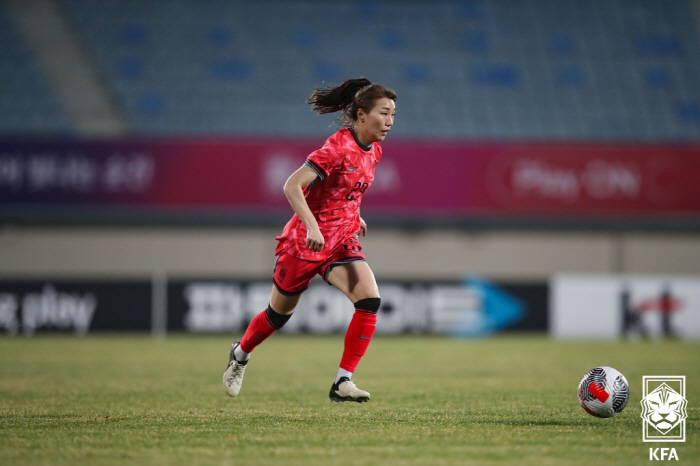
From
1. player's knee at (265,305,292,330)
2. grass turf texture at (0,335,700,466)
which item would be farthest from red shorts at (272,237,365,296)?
grass turf texture at (0,335,700,466)

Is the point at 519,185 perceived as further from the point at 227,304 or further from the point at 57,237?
the point at 57,237

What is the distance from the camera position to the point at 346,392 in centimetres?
579

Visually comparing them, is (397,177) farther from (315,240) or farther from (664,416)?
(664,416)

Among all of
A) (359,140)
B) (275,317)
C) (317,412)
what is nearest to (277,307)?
(275,317)

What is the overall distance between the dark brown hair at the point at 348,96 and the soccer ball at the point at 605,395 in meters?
2.17

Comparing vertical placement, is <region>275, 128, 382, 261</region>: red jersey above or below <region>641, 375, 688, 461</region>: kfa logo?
above

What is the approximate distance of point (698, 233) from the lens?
20500 millimetres

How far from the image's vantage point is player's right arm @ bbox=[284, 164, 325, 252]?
18.2 feet

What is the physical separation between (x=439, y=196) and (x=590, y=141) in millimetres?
3287

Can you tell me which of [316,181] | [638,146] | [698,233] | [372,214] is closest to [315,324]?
[372,214]

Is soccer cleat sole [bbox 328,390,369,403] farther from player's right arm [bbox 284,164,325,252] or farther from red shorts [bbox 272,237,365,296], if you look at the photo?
player's right arm [bbox 284,164,325,252]

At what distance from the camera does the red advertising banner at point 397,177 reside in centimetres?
1866

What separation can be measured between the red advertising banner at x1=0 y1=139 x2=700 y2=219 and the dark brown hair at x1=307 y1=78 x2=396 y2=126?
12.6m

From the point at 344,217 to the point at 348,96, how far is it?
802mm
